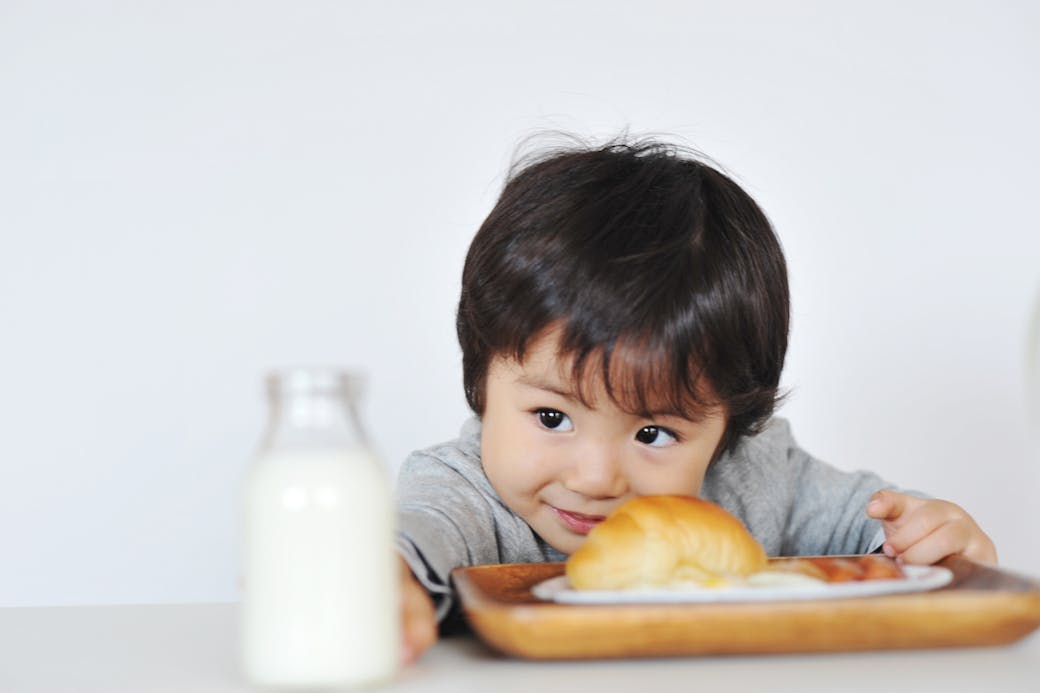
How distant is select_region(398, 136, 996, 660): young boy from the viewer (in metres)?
1.09

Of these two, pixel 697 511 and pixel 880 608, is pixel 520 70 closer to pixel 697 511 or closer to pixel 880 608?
pixel 697 511

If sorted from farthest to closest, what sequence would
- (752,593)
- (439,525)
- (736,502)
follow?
(736,502)
(439,525)
(752,593)

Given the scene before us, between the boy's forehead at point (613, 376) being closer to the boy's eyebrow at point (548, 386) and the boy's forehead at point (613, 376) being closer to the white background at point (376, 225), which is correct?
the boy's eyebrow at point (548, 386)

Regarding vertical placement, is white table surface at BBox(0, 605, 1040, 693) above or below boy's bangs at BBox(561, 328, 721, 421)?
below

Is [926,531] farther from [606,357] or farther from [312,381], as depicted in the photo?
[312,381]

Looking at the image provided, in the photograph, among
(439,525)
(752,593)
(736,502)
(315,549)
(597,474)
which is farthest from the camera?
(736,502)

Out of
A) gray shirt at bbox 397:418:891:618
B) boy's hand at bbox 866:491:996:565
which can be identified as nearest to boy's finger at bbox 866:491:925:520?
boy's hand at bbox 866:491:996:565

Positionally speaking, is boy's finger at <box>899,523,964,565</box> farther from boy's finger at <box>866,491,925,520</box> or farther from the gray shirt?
the gray shirt

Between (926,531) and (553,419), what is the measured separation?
352mm

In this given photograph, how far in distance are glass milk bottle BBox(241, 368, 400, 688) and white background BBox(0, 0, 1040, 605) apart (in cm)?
136

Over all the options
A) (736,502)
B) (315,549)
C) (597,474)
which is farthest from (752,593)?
(736,502)

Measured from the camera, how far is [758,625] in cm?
70

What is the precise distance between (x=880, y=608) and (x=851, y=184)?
160 centimetres

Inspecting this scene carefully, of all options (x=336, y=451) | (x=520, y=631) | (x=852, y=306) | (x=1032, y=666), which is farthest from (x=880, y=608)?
(x=852, y=306)
